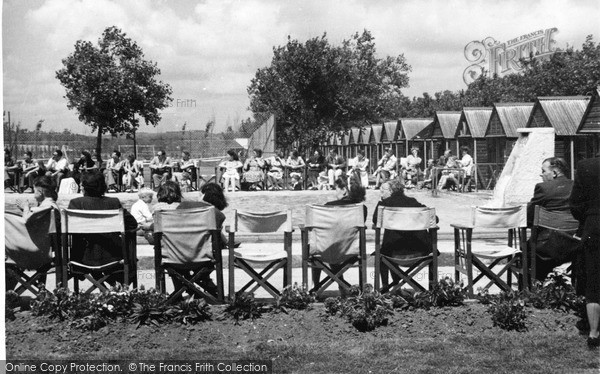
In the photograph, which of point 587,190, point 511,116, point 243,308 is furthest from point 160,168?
point 511,116

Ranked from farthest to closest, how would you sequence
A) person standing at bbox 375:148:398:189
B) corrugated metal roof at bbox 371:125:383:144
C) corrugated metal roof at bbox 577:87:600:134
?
corrugated metal roof at bbox 371:125:383:144 < corrugated metal roof at bbox 577:87:600:134 < person standing at bbox 375:148:398:189

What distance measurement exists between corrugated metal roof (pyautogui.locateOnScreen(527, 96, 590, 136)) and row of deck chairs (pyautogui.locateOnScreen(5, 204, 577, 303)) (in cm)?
2175

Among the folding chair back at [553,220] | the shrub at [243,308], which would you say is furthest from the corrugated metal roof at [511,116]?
the shrub at [243,308]

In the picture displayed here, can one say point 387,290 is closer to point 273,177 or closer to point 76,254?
point 76,254

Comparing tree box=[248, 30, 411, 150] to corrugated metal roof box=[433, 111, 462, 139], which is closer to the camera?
tree box=[248, 30, 411, 150]

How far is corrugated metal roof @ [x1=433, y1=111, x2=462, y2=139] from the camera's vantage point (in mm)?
37625

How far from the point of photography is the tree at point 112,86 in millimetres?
22297

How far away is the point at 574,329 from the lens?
6.88 metres

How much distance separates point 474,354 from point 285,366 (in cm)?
142

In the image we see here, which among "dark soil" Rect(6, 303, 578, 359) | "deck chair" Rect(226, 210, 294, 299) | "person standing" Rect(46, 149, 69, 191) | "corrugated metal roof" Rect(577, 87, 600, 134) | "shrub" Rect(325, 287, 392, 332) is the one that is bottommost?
"dark soil" Rect(6, 303, 578, 359)

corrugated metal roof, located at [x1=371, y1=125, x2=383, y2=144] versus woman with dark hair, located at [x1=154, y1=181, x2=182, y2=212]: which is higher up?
corrugated metal roof, located at [x1=371, y1=125, x2=383, y2=144]

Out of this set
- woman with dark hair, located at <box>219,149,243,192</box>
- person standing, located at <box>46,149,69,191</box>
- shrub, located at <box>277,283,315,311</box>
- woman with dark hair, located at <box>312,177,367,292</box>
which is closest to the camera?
shrub, located at <box>277,283,315,311</box>

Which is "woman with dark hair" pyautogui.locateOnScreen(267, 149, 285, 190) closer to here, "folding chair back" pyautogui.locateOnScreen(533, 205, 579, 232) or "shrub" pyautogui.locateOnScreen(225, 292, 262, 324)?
"folding chair back" pyautogui.locateOnScreen(533, 205, 579, 232)

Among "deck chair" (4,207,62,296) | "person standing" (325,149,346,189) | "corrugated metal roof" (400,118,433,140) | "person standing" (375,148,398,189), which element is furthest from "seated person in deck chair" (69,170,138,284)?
"corrugated metal roof" (400,118,433,140)
